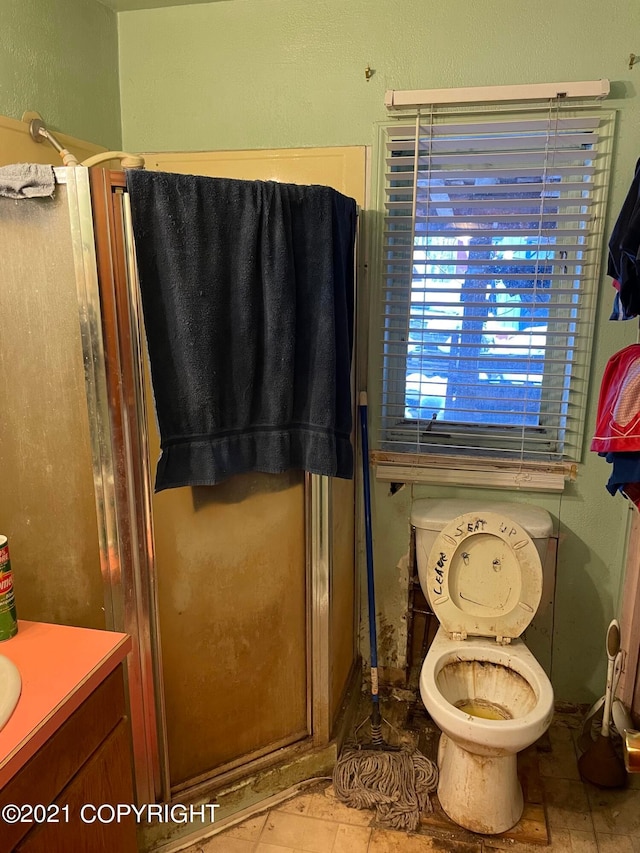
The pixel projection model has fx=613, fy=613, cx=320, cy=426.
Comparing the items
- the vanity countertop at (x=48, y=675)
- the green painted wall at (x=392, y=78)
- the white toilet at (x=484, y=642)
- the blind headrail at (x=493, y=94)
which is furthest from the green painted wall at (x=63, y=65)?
the white toilet at (x=484, y=642)

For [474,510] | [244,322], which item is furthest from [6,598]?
[474,510]

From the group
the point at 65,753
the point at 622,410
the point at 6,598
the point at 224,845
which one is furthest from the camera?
the point at 224,845

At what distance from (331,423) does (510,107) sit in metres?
1.14

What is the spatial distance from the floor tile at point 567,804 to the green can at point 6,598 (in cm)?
160

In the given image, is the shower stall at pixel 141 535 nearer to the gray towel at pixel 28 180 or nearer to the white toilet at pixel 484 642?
the gray towel at pixel 28 180

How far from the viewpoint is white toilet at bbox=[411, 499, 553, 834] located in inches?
69.5

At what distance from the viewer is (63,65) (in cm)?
184

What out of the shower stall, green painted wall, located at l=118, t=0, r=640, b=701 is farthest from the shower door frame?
green painted wall, located at l=118, t=0, r=640, b=701

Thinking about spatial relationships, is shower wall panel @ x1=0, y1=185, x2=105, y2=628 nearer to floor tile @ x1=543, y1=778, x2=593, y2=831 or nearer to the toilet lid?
the toilet lid

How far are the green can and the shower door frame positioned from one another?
0.29 m

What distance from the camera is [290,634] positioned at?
188 centimetres

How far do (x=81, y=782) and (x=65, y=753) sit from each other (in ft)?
0.30

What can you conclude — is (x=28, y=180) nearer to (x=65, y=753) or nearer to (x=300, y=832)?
(x=65, y=753)

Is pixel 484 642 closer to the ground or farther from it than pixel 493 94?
closer to the ground
